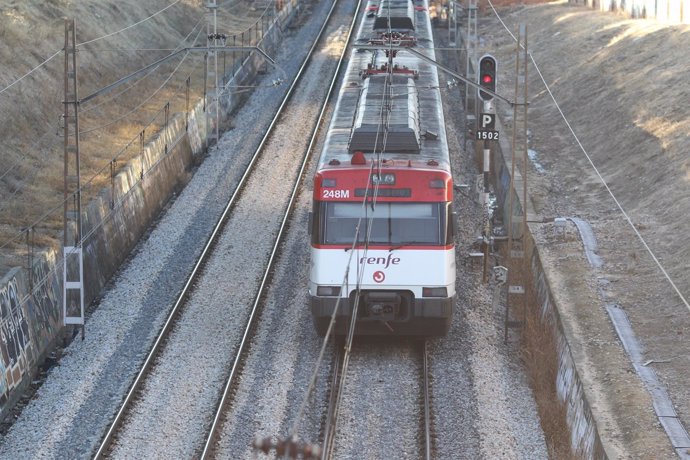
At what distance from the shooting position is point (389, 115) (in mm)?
22641

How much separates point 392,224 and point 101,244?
814 cm

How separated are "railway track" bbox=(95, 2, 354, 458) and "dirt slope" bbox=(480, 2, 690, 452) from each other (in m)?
6.18

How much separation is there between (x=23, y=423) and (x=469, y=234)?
12.7 meters

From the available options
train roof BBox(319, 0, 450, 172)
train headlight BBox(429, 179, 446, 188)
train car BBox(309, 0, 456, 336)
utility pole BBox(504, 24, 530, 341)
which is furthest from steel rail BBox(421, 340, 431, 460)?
train roof BBox(319, 0, 450, 172)

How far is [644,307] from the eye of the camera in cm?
2150

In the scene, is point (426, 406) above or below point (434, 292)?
below

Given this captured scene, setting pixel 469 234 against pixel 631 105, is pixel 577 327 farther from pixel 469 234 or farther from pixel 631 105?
pixel 631 105

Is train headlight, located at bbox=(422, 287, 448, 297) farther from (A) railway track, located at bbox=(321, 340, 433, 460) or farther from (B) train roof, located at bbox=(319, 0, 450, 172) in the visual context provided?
(B) train roof, located at bbox=(319, 0, 450, 172)

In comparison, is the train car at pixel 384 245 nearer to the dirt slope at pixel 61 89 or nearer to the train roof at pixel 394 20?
the dirt slope at pixel 61 89

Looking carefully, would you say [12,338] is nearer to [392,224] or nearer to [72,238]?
[72,238]

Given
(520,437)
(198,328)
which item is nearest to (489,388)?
(520,437)

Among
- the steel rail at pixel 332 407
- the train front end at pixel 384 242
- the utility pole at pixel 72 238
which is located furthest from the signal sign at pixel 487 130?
the utility pole at pixel 72 238

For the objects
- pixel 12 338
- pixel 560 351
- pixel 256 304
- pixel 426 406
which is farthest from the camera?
pixel 256 304

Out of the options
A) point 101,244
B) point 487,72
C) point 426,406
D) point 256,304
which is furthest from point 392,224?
point 101,244
